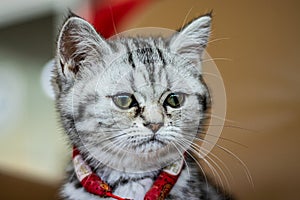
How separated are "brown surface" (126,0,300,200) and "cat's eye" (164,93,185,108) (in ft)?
0.30

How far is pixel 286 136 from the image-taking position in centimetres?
65

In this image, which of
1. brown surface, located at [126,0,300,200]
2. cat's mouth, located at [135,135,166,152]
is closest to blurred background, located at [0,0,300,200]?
brown surface, located at [126,0,300,200]

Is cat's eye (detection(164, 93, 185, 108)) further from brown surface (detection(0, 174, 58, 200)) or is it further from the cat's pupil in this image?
brown surface (detection(0, 174, 58, 200))

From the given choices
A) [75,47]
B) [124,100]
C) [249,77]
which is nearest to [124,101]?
[124,100]

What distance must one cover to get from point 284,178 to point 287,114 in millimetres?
100

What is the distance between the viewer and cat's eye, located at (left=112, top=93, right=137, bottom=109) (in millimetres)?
561

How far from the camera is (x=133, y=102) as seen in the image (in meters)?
0.56

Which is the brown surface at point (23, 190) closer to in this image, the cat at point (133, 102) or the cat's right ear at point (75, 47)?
the cat at point (133, 102)

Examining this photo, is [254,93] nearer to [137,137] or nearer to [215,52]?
[215,52]

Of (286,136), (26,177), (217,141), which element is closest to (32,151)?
(26,177)

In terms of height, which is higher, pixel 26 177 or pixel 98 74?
pixel 98 74

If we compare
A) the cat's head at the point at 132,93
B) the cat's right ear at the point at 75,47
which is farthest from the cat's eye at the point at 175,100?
the cat's right ear at the point at 75,47

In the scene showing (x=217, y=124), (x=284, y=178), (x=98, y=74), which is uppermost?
(x=98, y=74)

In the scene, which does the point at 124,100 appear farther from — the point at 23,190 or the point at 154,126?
the point at 23,190
